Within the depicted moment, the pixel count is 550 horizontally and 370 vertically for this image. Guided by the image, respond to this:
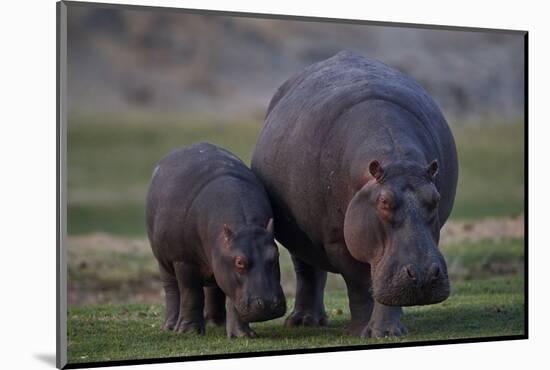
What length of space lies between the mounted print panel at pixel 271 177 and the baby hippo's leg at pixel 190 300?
0.05 ft

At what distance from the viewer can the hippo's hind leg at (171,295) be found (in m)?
10.9

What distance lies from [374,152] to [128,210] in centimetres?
291

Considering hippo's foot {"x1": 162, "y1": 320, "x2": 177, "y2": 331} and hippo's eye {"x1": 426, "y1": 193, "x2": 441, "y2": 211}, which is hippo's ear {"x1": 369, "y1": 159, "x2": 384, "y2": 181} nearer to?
hippo's eye {"x1": 426, "y1": 193, "x2": 441, "y2": 211}

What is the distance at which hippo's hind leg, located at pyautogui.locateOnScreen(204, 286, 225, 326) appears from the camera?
36.2 ft

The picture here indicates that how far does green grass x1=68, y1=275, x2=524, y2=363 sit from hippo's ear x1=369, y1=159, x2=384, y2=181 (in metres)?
1.76

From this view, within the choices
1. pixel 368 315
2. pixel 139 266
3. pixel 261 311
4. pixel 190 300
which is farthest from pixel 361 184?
pixel 139 266

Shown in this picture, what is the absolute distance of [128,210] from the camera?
11297 mm

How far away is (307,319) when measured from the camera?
11.3m

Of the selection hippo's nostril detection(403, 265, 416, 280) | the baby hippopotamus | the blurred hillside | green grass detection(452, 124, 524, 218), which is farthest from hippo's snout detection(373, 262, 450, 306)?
green grass detection(452, 124, 524, 218)

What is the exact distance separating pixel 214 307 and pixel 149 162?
1.55 m

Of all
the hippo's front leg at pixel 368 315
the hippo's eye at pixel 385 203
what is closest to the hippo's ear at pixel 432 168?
the hippo's eye at pixel 385 203

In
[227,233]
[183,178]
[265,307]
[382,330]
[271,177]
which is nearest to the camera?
[265,307]

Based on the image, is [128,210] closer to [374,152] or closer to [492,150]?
[374,152]

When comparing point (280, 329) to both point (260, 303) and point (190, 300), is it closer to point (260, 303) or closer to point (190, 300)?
point (190, 300)
